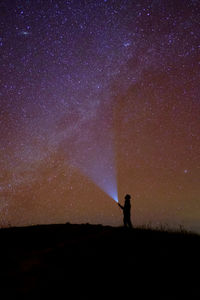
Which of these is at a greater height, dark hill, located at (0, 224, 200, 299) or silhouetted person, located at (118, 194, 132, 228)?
silhouetted person, located at (118, 194, 132, 228)

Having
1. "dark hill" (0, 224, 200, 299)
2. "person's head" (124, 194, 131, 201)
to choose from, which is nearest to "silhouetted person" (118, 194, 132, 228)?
"person's head" (124, 194, 131, 201)

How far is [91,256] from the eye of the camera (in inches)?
201

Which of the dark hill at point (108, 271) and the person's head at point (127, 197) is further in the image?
A: the person's head at point (127, 197)

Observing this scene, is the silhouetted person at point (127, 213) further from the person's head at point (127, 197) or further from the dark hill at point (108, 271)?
the dark hill at point (108, 271)

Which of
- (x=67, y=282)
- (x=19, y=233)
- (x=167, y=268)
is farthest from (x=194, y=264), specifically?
(x=19, y=233)

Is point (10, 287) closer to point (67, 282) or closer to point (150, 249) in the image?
point (67, 282)

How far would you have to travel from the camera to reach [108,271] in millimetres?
4086

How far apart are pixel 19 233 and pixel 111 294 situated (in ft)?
26.1

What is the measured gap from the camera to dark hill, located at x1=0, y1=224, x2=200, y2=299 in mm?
3338

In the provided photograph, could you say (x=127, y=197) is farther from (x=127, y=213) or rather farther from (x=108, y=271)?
(x=108, y=271)

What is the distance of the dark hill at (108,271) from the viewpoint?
131 inches

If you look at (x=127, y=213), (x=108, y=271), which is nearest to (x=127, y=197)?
(x=127, y=213)

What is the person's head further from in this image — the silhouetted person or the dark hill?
the dark hill

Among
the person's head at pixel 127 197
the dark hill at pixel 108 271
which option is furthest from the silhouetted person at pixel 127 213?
the dark hill at pixel 108 271
